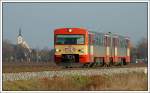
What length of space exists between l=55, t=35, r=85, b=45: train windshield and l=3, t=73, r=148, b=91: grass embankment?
5176mm

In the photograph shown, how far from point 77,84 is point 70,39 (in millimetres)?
6619

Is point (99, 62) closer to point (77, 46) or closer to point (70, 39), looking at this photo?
point (77, 46)

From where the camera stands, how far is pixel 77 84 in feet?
63.7

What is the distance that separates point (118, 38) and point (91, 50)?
18.8ft

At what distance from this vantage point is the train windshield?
25.6m

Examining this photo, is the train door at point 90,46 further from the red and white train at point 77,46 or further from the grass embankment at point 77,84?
the grass embankment at point 77,84

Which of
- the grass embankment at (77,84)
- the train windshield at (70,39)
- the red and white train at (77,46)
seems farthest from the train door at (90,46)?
the grass embankment at (77,84)

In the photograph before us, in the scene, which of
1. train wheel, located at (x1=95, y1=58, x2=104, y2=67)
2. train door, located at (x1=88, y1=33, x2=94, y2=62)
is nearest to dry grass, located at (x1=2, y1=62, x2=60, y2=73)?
train door, located at (x1=88, y1=33, x2=94, y2=62)

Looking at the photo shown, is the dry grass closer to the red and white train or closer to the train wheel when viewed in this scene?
the red and white train

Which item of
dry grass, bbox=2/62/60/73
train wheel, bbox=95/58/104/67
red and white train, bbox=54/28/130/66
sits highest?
red and white train, bbox=54/28/130/66

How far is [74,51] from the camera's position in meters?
25.6

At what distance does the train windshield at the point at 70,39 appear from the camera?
1009 inches

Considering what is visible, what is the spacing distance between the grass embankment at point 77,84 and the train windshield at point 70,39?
518 cm

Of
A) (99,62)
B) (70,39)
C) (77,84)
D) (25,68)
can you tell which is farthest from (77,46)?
(77,84)
